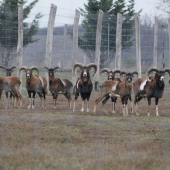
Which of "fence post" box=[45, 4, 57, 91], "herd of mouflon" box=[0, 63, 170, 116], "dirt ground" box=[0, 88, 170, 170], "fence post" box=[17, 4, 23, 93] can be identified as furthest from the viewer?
"fence post" box=[45, 4, 57, 91]

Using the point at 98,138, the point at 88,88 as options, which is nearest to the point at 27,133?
the point at 98,138

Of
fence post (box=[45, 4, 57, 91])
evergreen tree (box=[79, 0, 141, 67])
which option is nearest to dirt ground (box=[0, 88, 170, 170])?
fence post (box=[45, 4, 57, 91])

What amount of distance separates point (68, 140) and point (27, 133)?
109 centimetres

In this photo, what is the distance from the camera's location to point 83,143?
742 centimetres

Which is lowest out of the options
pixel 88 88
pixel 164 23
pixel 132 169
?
pixel 132 169

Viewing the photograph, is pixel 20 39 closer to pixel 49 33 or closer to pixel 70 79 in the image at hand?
pixel 49 33

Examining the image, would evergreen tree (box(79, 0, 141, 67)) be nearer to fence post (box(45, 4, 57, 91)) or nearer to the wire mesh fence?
the wire mesh fence

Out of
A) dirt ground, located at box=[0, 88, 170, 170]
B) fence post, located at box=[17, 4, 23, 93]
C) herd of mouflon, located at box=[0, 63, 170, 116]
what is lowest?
dirt ground, located at box=[0, 88, 170, 170]

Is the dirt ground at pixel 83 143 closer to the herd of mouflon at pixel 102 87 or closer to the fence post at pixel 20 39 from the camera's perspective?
the herd of mouflon at pixel 102 87

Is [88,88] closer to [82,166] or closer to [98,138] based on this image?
[98,138]

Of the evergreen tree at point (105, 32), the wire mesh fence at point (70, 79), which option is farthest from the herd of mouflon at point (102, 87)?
the evergreen tree at point (105, 32)

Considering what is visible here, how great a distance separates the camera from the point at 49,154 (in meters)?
6.31

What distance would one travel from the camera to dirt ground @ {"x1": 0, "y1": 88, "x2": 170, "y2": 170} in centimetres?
584

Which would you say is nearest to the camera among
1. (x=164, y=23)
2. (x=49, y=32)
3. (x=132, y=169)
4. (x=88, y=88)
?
(x=132, y=169)
